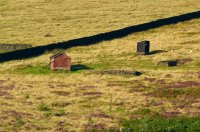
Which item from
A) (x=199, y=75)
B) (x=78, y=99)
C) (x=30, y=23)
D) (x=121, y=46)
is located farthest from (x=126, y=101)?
(x=30, y=23)

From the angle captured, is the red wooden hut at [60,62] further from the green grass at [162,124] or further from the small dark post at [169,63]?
the green grass at [162,124]

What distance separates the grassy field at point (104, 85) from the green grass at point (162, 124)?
6 centimetres

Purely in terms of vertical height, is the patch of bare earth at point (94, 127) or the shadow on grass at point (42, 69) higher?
the shadow on grass at point (42, 69)

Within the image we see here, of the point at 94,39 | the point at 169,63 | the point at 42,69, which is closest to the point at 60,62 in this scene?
the point at 42,69

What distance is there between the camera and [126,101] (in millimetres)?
40688

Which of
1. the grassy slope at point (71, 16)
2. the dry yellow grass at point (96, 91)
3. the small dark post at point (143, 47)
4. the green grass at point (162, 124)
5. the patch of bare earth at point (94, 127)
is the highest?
the grassy slope at point (71, 16)

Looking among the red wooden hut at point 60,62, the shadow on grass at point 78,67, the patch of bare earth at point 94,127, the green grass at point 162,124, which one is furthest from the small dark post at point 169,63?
Answer: the patch of bare earth at point 94,127

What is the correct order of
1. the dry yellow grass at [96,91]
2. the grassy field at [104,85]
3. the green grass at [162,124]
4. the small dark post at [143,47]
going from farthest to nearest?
the small dark post at [143,47]
the dry yellow grass at [96,91]
the grassy field at [104,85]
the green grass at [162,124]

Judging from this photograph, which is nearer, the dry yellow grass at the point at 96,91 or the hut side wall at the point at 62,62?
the dry yellow grass at the point at 96,91

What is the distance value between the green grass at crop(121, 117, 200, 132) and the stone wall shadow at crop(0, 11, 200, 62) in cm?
2572

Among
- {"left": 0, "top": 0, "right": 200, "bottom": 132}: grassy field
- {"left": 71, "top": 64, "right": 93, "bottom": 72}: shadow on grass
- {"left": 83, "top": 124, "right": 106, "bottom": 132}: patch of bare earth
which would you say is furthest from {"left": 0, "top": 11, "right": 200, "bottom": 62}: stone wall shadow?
{"left": 83, "top": 124, "right": 106, "bottom": 132}: patch of bare earth

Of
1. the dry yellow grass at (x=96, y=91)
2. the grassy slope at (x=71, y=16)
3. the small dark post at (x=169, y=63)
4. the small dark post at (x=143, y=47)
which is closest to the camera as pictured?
the dry yellow grass at (x=96, y=91)

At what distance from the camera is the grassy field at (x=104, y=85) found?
35.5 meters

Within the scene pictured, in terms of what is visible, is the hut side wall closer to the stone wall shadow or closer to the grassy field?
the grassy field
